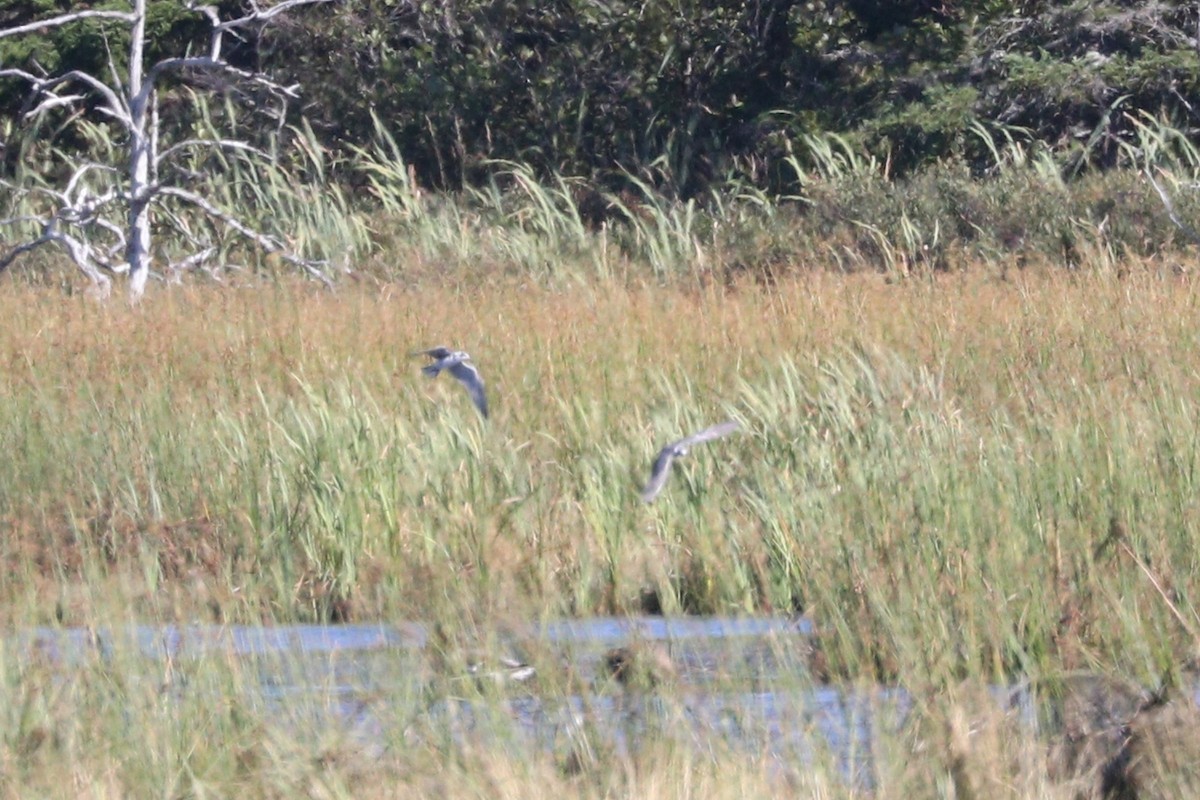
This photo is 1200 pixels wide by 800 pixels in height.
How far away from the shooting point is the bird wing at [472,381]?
4.51 m

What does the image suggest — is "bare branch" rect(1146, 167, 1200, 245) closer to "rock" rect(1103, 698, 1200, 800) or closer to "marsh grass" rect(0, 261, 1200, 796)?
"marsh grass" rect(0, 261, 1200, 796)

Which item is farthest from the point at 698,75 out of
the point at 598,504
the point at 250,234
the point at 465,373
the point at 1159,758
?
the point at 1159,758

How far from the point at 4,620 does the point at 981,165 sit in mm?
8668

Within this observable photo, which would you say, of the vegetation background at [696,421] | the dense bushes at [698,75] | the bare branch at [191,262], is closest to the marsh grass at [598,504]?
the vegetation background at [696,421]

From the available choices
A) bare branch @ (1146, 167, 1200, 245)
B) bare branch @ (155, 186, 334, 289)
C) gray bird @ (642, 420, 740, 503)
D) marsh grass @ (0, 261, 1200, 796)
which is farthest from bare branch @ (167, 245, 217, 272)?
gray bird @ (642, 420, 740, 503)

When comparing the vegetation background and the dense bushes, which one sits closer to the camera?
the vegetation background

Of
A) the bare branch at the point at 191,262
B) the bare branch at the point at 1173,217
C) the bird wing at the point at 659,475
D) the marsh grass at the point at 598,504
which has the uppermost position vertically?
the bare branch at the point at 1173,217

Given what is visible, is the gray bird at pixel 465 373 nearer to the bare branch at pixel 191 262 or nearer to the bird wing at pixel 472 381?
the bird wing at pixel 472 381

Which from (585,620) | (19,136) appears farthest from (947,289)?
(19,136)

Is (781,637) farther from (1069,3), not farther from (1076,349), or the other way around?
(1069,3)

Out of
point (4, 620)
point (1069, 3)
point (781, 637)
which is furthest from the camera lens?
point (1069, 3)

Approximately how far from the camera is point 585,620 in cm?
353

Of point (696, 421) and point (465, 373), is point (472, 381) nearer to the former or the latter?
point (465, 373)

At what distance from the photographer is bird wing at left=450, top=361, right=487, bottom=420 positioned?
14.8 ft
